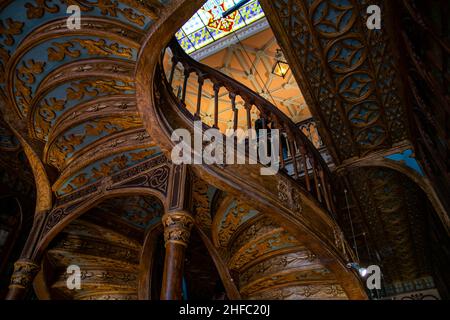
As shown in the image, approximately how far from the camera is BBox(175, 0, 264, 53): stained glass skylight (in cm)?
998

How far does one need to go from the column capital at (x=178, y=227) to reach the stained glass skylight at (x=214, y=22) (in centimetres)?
789

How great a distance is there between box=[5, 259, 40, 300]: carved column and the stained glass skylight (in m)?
7.83

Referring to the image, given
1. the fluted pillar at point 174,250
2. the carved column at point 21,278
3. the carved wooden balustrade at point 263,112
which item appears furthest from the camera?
the carved column at point 21,278

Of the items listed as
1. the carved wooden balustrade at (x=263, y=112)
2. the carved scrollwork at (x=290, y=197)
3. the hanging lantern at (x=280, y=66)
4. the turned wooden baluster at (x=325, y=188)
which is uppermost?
the hanging lantern at (x=280, y=66)

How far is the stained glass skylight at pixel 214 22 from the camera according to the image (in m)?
9.98

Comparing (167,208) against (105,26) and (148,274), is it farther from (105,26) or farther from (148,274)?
(148,274)

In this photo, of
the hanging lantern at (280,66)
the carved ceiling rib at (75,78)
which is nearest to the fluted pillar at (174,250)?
the carved ceiling rib at (75,78)

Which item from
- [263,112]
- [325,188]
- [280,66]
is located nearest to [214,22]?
[280,66]

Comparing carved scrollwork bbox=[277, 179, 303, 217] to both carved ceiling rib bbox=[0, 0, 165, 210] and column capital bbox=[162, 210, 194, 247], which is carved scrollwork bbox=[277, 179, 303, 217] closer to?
column capital bbox=[162, 210, 194, 247]

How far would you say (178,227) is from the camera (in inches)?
131

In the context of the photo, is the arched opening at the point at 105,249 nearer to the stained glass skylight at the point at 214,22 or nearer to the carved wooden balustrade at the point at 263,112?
the carved wooden balustrade at the point at 263,112

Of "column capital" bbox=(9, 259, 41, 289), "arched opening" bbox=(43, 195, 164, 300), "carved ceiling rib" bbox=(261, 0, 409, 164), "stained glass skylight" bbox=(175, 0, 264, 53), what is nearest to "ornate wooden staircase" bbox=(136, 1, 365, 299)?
"carved ceiling rib" bbox=(261, 0, 409, 164)

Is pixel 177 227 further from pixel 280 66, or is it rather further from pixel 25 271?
pixel 280 66
